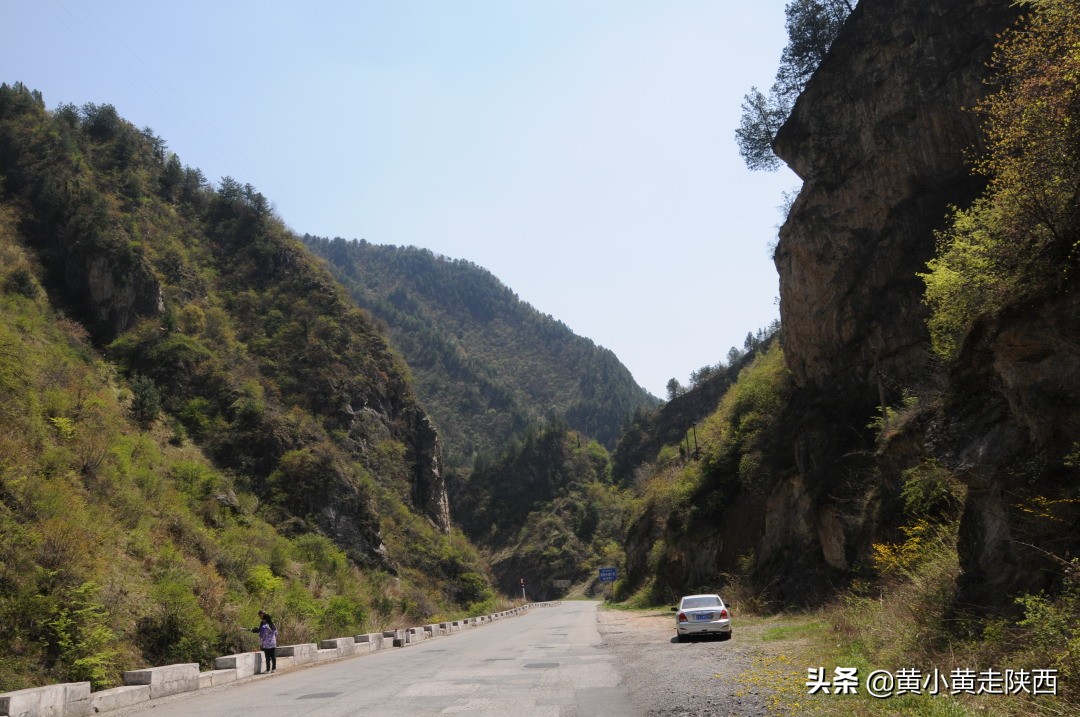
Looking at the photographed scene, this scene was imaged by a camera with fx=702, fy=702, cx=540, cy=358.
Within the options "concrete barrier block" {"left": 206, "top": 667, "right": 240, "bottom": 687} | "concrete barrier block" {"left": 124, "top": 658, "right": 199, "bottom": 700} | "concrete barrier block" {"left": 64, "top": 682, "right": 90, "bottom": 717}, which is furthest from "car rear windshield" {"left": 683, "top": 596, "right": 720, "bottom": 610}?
"concrete barrier block" {"left": 64, "top": 682, "right": 90, "bottom": 717}

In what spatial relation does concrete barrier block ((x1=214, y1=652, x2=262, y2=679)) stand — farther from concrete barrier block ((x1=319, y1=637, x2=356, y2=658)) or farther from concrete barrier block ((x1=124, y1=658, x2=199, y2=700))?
concrete barrier block ((x1=319, y1=637, x2=356, y2=658))

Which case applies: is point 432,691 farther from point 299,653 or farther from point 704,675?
point 299,653

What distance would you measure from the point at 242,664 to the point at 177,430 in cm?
2612

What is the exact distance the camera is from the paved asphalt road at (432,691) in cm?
918

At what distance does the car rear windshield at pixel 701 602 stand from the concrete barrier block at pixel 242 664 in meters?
11.1

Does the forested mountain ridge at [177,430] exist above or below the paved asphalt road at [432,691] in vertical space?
above

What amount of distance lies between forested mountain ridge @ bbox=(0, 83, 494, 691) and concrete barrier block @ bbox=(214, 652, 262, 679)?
112 cm

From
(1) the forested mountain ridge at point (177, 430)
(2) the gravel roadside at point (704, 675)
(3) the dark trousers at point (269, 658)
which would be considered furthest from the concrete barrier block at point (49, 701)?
(2) the gravel roadside at point (704, 675)

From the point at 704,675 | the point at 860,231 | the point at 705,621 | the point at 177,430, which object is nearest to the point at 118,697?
the point at 704,675

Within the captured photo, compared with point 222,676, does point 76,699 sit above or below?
above

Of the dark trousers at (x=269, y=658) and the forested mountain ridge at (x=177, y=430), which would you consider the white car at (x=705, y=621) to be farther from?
the forested mountain ridge at (x=177, y=430)

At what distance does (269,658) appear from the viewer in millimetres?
16156

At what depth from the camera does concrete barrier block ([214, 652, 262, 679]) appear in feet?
49.4

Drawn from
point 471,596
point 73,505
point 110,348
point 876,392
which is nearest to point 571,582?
point 471,596
